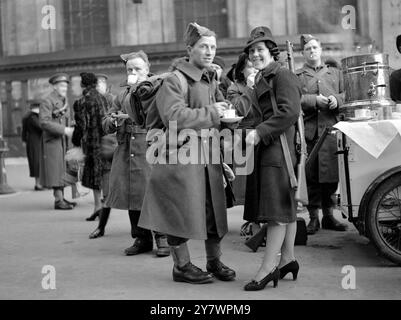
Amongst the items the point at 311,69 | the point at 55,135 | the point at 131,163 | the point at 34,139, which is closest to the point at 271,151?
the point at 131,163

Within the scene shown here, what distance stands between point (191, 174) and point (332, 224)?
2.88 m

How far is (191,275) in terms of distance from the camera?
4789 millimetres

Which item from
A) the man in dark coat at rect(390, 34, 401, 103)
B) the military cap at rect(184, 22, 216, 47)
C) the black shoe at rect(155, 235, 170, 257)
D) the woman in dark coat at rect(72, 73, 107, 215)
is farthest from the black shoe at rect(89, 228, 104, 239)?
the man in dark coat at rect(390, 34, 401, 103)

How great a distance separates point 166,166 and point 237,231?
267 centimetres

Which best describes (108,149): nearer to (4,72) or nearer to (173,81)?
(173,81)

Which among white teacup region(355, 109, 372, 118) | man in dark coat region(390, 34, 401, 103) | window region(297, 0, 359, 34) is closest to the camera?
white teacup region(355, 109, 372, 118)

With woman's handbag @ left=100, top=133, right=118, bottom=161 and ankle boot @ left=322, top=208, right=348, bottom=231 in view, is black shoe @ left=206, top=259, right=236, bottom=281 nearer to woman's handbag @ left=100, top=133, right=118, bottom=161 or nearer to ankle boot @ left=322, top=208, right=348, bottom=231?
ankle boot @ left=322, top=208, right=348, bottom=231

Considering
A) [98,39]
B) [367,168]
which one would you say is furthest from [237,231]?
[98,39]

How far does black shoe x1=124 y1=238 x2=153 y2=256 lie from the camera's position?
19.7 feet

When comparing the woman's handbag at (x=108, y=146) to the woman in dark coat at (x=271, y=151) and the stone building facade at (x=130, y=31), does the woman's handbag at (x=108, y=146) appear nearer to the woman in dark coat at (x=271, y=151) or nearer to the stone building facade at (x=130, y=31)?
the woman in dark coat at (x=271, y=151)

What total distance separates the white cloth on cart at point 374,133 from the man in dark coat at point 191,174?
1.22m

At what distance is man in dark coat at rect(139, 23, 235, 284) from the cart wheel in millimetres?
1244

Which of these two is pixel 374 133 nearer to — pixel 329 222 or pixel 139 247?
pixel 329 222

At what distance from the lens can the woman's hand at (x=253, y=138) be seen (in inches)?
172
